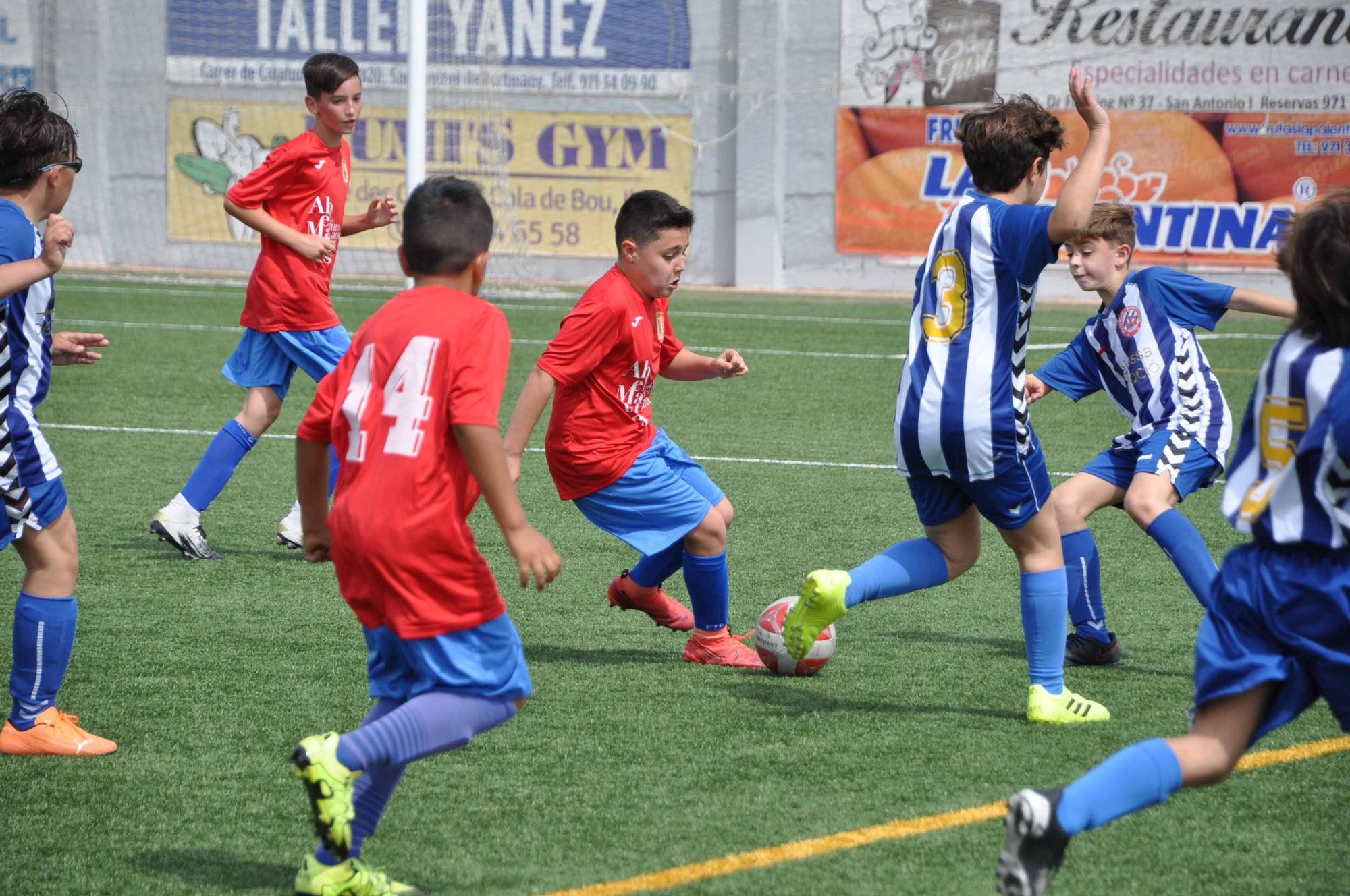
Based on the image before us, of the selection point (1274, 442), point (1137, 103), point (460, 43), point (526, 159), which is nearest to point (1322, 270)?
point (1274, 442)

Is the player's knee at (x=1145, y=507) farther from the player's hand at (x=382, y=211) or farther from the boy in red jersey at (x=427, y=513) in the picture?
the player's hand at (x=382, y=211)

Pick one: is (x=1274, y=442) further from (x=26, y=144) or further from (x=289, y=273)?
(x=289, y=273)

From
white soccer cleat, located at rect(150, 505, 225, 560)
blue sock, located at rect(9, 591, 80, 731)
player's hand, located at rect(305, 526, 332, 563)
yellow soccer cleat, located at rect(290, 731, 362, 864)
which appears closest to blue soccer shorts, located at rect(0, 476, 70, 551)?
blue sock, located at rect(9, 591, 80, 731)

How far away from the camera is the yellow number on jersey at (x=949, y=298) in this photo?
13.3ft

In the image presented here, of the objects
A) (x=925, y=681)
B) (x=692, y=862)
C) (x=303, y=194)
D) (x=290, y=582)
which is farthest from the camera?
(x=303, y=194)

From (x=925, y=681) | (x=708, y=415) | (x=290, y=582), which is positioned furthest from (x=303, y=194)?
(x=708, y=415)

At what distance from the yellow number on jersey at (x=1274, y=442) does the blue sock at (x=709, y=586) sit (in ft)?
7.53

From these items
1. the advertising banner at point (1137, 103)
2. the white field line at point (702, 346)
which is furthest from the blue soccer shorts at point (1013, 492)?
the advertising banner at point (1137, 103)

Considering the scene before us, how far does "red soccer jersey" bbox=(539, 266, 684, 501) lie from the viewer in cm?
468

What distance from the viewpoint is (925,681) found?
184 inches

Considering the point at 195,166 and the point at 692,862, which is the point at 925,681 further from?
the point at 195,166

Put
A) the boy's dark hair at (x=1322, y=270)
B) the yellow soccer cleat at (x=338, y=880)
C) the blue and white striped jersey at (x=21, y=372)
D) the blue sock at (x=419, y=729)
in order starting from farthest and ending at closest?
1. the blue and white striped jersey at (x=21, y=372)
2. the yellow soccer cleat at (x=338, y=880)
3. the blue sock at (x=419, y=729)
4. the boy's dark hair at (x=1322, y=270)

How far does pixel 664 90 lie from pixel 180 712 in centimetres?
2009

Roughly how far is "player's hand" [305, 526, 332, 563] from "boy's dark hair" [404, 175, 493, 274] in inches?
22.0
